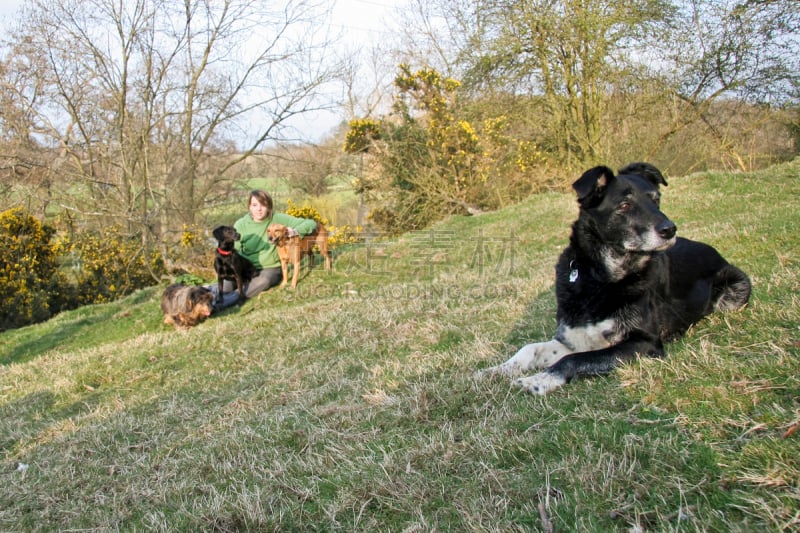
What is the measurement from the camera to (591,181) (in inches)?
125

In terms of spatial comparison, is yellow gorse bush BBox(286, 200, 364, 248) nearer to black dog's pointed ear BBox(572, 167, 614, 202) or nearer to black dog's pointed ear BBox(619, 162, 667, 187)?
black dog's pointed ear BBox(619, 162, 667, 187)

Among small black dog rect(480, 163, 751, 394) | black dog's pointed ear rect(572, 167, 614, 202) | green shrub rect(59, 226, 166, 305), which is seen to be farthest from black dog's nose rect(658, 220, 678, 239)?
green shrub rect(59, 226, 166, 305)

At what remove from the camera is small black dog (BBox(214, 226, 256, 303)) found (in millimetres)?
8898

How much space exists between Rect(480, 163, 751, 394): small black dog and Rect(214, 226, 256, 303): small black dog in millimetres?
6791

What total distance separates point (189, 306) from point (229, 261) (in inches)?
40.2

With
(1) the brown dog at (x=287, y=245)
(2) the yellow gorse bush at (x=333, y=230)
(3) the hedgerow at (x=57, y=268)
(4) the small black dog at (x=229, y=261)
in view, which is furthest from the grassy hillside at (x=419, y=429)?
(2) the yellow gorse bush at (x=333, y=230)

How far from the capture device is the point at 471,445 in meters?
2.28

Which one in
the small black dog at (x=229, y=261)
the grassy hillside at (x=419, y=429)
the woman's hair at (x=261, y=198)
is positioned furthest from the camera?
the woman's hair at (x=261, y=198)

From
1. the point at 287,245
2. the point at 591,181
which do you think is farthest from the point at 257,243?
the point at 591,181

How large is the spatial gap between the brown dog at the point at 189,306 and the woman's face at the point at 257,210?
1669 mm

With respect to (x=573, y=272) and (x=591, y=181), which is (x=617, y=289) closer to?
(x=573, y=272)

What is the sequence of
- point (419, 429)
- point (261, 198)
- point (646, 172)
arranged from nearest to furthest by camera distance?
point (419, 429) < point (646, 172) < point (261, 198)

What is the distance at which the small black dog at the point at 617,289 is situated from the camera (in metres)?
2.91

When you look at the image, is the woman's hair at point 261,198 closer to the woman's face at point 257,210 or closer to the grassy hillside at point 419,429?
the woman's face at point 257,210
